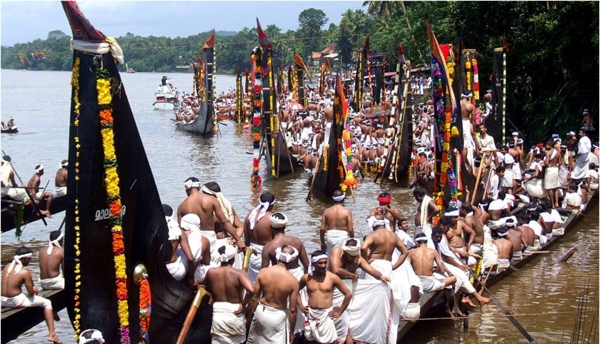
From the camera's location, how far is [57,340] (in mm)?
9766

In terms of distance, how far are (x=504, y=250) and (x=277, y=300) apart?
5.57m

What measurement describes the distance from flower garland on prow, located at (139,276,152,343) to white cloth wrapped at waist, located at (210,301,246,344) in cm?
66

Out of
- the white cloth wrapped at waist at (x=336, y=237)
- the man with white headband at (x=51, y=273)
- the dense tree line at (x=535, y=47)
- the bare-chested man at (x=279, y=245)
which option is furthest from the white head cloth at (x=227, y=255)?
the dense tree line at (x=535, y=47)

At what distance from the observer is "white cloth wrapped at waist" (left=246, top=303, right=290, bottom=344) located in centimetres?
812

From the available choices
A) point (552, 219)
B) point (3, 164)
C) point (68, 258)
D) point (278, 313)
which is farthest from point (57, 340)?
point (552, 219)

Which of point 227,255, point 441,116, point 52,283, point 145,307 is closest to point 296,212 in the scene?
point 441,116

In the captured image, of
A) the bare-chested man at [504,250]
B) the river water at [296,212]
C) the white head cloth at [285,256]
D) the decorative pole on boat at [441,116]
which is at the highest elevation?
the decorative pole on boat at [441,116]

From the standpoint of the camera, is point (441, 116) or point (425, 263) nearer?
point (425, 263)

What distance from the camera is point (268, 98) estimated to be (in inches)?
859

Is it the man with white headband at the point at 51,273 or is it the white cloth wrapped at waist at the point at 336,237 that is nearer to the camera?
the man with white headband at the point at 51,273

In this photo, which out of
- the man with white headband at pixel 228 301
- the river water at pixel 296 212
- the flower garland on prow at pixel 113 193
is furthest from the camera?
the river water at pixel 296 212

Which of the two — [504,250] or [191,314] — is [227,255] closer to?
[191,314]

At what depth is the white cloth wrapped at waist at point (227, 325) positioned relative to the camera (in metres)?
8.20

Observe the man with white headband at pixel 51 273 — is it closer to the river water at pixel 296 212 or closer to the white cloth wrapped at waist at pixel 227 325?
the river water at pixel 296 212
